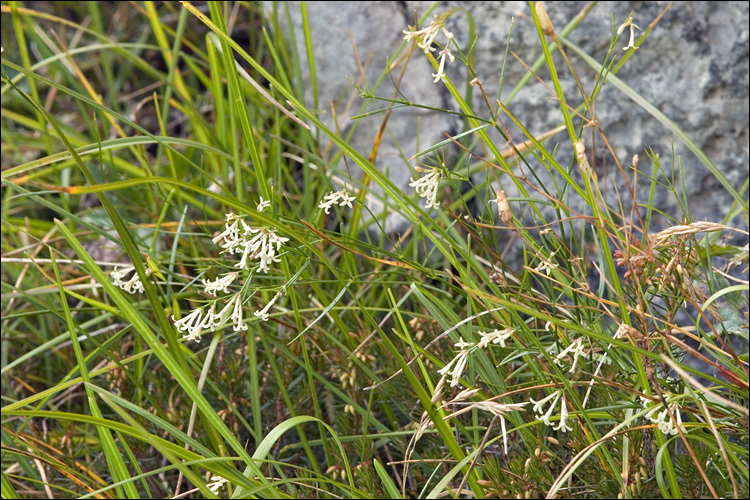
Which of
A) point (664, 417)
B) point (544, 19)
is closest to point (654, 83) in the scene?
point (544, 19)

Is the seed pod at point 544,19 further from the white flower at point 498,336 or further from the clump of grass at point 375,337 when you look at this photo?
the white flower at point 498,336

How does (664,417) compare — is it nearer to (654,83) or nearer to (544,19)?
(544,19)

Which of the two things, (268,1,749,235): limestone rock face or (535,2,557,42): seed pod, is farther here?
(268,1,749,235): limestone rock face

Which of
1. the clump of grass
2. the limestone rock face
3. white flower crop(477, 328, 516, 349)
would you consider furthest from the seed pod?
the limestone rock face

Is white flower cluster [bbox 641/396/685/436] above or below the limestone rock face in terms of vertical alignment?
below

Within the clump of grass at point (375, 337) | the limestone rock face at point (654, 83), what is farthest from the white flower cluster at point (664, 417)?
the limestone rock face at point (654, 83)

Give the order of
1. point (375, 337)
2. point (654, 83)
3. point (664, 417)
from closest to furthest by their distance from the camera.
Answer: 1. point (664, 417)
2. point (375, 337)
3. point (654, 83)

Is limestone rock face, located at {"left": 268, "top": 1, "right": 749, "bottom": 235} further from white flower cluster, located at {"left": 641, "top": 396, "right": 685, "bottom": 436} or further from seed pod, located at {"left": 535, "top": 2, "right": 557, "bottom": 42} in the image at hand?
white flower cluster, located at {"left": 641, "top": 396, "right": 685, "bottom": 436}

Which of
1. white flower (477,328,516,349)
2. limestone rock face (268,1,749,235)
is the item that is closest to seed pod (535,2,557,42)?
white flower (477,328,516,349)
